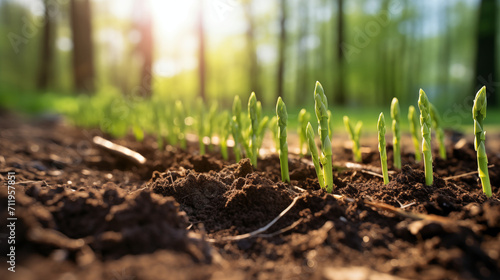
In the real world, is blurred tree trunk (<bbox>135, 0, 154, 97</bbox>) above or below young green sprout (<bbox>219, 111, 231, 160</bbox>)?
above

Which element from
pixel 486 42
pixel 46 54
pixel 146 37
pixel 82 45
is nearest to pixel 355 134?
pixel 146 37

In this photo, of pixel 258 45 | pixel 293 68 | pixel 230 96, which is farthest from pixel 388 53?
pixel 230 96

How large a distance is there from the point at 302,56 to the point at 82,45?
684 inches

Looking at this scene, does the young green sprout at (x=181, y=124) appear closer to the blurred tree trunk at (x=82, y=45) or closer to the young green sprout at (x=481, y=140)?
the young green sprout at (x=481, y=140)

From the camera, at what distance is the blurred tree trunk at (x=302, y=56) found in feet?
77.9

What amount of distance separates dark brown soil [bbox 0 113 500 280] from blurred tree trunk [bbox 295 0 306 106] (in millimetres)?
23424

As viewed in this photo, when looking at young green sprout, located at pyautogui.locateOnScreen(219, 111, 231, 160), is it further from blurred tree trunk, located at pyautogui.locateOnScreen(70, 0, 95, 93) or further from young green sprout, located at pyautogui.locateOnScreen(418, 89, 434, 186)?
blurred tree trunk, located at pyautogui.locateOnScreen(70, 0, 95, 93)

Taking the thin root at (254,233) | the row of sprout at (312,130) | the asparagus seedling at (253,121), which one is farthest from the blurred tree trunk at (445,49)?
the thin root at (254,233)

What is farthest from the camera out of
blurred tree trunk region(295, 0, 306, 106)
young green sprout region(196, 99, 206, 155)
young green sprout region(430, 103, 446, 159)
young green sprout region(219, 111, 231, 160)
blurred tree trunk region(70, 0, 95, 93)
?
blurred tree trunk region(295, 0, 306, 106)

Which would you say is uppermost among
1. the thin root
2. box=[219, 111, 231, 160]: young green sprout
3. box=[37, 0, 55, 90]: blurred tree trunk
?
box=[37, 0, 55, 90]: blurred tree trunk

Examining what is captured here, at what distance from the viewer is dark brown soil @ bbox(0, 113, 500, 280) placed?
3.50 ft

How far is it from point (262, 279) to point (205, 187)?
86 centimetres

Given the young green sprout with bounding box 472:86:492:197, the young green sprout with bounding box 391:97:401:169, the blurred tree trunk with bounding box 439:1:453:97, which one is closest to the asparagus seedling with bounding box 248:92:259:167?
the young green sprout with bounding box 391:97:401:169

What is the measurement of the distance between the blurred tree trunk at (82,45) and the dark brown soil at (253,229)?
36.5 ft
